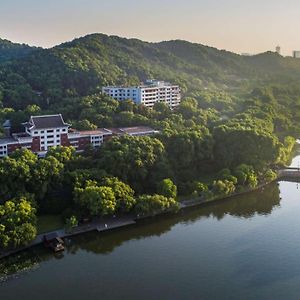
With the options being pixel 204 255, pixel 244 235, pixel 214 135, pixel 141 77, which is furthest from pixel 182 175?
pixel 141 77

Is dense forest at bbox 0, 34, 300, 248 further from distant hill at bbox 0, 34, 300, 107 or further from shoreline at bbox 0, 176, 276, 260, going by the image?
shoreline at bbox 0, 176, 276, 260

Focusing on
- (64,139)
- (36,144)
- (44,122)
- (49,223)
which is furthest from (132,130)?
(49,223)

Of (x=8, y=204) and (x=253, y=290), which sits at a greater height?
(x=8, y=204)

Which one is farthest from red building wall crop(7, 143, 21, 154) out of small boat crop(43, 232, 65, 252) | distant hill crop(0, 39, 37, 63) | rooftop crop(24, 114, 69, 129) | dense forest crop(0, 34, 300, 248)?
distant hill crop(0, 39, 37, 63)

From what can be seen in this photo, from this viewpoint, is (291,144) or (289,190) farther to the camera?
(291,144)

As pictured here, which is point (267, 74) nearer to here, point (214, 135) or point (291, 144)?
point (291, 144)

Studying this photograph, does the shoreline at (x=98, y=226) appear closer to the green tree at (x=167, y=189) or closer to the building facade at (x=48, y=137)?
the green tree at (x=167, y=189)

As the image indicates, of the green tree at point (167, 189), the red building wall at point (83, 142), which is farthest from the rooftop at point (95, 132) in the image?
the green tree at point (167, 189)
